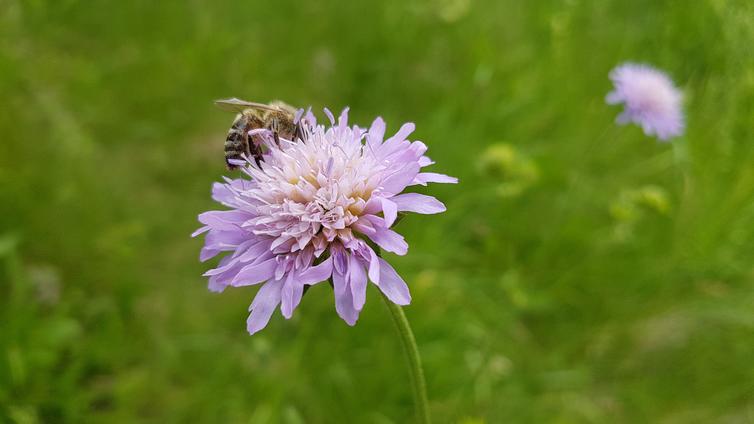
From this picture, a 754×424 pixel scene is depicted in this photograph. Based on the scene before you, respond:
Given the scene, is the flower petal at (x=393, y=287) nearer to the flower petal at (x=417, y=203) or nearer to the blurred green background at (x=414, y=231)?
the flower petal at (x=417, y=203)

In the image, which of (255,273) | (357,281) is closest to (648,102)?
(357,281)

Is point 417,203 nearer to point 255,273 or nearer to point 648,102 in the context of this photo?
point 255,273

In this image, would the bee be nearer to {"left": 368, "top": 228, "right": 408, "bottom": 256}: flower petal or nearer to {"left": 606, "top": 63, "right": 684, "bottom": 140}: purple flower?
{"left": 368, "top": 228, "right": 408, "bottom": 256}: flower petal

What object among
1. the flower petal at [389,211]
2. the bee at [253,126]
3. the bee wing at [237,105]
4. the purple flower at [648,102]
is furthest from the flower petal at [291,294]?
the purple flower at [648,102]

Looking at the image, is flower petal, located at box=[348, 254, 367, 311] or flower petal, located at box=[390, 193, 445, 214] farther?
flower petal, located at box=[390, 193, 445, 214]

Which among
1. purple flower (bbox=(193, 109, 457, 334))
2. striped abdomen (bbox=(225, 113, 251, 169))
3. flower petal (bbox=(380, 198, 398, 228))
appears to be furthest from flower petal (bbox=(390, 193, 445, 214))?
striped abdomen (bbox=(225, 113, 251, 169))
